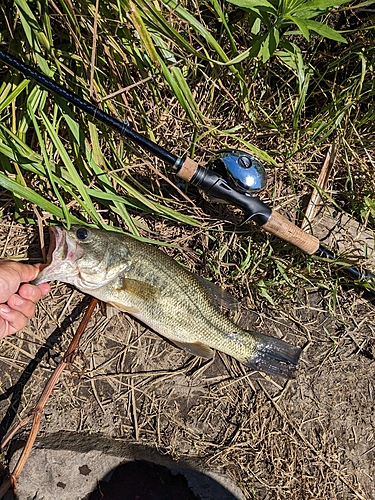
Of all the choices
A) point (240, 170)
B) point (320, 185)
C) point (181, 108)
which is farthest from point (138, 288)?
point (320, 185)

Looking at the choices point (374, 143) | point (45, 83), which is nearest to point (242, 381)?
point (374, 143)

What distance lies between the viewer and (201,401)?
339 cm

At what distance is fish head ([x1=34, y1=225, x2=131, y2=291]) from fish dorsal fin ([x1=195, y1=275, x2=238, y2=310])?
60 centimetres

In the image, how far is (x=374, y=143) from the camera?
3430 millimetres

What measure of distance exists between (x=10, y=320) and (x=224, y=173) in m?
1.80

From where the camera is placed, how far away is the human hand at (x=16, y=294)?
2.79m

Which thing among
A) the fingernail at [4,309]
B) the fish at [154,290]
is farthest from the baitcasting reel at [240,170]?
the fingernail at [4,309]

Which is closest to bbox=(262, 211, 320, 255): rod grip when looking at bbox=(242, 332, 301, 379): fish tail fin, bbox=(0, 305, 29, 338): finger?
bbox=(242, 332, 301, 379): fish tail fin

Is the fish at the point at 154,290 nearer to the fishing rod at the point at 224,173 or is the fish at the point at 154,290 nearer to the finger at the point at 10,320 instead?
the finger at the point at 10,320

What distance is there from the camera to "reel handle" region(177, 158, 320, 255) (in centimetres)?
273

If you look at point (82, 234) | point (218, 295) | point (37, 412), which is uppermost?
point (218, 295)

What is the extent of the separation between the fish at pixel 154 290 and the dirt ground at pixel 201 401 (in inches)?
11.3

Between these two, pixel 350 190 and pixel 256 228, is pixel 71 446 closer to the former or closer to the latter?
pixel 256 228

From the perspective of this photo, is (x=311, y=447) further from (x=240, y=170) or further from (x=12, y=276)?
(x=12, y=276)
